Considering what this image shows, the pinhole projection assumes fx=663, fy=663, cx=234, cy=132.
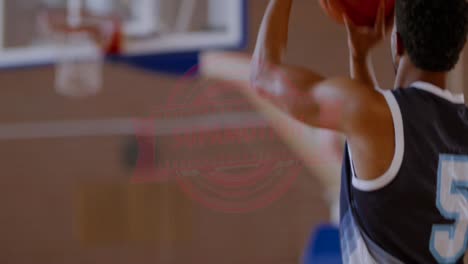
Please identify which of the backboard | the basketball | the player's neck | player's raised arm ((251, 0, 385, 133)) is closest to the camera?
player's raised arm ((251, 0, 385, 133))

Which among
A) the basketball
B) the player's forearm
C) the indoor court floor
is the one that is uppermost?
the basketball

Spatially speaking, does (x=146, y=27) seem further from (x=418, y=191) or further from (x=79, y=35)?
(x=418, y=191)

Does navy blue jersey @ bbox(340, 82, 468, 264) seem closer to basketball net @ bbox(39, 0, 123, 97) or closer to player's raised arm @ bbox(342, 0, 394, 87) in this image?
player's raised arm @ bbox(342, 0, 394, 87)

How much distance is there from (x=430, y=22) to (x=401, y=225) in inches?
12.9

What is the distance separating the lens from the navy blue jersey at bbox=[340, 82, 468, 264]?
103 centimetres

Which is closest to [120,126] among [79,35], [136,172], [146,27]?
[136,172]

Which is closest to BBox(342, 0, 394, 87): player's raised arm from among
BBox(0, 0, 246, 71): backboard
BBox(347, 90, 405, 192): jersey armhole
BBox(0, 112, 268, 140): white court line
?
BBox(347, 90, 405, 192): jersey armhole

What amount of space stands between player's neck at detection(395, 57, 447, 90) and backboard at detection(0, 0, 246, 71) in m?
1.81

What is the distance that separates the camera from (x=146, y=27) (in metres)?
3.24

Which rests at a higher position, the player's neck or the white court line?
the player's neck

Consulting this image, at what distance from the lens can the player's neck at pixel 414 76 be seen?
3.63 ft

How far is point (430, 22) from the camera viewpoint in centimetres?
106

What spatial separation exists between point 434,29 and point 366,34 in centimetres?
21
